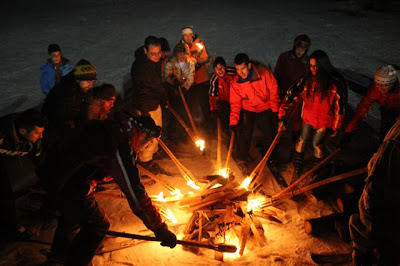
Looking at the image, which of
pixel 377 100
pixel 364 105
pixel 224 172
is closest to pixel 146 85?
pixel 224 172

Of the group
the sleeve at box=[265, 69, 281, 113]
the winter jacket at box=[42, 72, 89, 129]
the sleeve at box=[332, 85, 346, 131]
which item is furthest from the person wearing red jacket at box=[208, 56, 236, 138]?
the winter jacket at box=[42, 72, 89, 129]

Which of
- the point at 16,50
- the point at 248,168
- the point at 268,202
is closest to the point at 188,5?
the point at 16,50

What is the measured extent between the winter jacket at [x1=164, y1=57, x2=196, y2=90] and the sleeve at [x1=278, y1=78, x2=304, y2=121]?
2007mm

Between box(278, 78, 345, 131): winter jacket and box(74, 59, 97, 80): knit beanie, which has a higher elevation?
box(74, 59, 97, 80): knit beanie

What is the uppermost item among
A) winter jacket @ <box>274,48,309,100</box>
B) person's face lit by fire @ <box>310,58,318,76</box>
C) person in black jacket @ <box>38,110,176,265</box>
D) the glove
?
person's face lit by fire @ <box>310,58,318,76</box>

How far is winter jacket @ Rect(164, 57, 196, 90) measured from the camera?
19.7 feet

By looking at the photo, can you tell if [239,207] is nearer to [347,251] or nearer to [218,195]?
[218,195]

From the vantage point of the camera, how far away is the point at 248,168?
5695 millimetres

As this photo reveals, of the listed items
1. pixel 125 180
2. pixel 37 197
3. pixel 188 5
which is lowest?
pixel 37 197

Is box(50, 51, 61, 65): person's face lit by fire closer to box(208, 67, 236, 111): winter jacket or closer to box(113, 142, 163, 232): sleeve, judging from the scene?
box(208, 67, 236, 111): winter jacket

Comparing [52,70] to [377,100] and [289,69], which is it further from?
[377,100]

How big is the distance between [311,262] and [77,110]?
3686 mm

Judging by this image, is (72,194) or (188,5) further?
(188,5)

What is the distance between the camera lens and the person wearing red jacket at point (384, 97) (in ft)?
14.2
